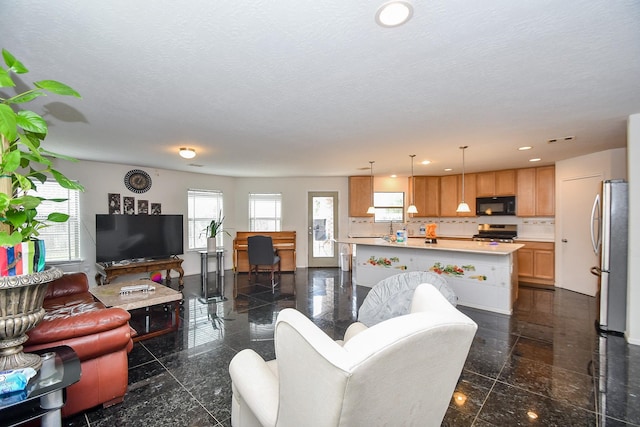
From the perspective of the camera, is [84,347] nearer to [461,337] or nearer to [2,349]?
[2,349]

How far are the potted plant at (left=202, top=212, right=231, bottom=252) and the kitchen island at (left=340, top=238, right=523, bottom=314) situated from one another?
9.20ft

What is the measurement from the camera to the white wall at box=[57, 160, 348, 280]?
486cm

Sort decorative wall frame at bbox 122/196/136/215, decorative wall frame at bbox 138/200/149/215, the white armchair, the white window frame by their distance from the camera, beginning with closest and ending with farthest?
the white armchair, the white window frame, decorative wall frame at bbox 122/196/136/215, decorative wall frame at bbox 138/200/149/215

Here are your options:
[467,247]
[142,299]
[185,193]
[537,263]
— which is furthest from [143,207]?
[537,263]

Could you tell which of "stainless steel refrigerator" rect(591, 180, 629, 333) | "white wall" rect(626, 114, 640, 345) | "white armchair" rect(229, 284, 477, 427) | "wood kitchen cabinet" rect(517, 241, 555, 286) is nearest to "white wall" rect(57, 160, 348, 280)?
"wood kitchen cabinet" rect(517, 241, 555, 286)

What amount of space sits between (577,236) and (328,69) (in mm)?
5416

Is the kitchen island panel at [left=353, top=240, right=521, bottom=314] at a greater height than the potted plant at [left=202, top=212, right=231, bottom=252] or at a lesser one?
lesser

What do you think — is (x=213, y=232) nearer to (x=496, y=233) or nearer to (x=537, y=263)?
(x=496, y=233)

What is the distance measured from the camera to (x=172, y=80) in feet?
6.56

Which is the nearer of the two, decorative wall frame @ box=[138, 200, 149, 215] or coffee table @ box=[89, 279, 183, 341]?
coffee table @ box=[89, 279, 183, 341]

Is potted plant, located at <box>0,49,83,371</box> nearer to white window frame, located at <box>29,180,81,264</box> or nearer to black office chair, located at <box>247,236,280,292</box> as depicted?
white window frame, located at <box>29,180,81,264</box>

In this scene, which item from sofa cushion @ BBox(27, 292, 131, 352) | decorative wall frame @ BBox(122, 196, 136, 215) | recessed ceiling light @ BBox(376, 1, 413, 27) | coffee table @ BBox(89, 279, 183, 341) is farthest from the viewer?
decorative wall frame @ BBox(122, 196, 136, 215)

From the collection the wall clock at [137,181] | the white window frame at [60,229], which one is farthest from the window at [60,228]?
the wall clock at [137,181]

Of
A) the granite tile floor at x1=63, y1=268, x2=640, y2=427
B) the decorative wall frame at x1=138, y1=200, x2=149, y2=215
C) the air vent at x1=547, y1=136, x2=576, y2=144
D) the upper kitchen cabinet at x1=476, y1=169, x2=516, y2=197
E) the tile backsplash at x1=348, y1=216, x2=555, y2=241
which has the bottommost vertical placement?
the granite tile floor at x1=63, y1=268, x2=640, y2=427
